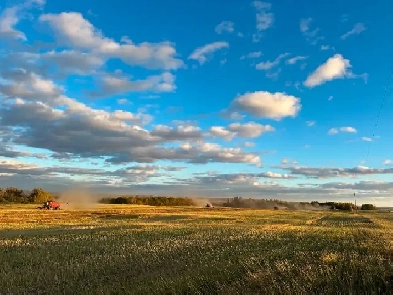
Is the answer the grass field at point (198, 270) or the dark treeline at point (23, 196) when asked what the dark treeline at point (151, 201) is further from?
the grass field at point (198, 270)

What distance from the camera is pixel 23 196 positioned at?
15050 cm

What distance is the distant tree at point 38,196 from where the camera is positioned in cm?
14650

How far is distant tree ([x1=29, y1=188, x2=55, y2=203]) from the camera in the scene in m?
146

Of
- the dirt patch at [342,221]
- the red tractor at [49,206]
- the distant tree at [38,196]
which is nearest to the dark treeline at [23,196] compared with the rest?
the distant tree at [38,196]

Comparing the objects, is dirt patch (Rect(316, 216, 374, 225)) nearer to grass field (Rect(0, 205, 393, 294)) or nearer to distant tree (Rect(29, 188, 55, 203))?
grass field (Rect(0, 205, 393, 294))

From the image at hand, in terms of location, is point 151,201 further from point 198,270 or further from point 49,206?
point 198,270

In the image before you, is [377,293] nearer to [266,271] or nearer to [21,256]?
[266,271]

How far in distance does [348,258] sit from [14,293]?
10593 mm

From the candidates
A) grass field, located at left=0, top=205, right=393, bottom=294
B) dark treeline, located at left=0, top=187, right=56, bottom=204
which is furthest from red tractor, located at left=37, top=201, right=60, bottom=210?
grass field, located at left=0, top=205, right=393, bottom=294

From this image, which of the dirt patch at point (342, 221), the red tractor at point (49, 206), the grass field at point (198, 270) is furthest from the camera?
the red tractor at point (49, 206)

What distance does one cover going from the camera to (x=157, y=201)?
180 m

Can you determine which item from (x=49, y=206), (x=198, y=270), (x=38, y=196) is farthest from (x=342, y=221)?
(x=38, y=196)

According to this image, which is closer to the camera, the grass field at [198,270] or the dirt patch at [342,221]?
the grass field at [198,270]

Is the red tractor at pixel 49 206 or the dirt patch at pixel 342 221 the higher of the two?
the red tractor at pixel 49 206
